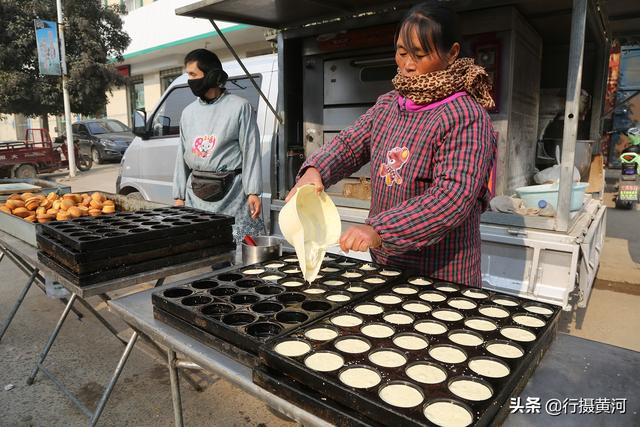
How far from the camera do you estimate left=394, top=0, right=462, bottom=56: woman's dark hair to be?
1483mm

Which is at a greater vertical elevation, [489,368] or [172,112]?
[172,112]

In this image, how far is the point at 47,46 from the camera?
12.3m

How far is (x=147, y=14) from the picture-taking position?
17734 millimetres

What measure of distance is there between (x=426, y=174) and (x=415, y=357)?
0.71 metres

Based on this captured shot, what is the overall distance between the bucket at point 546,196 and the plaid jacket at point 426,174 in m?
1.54

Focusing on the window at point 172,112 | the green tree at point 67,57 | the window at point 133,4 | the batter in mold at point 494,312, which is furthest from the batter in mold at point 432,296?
the window at point 133,4

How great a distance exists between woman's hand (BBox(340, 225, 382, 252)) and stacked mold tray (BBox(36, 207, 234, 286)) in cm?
104

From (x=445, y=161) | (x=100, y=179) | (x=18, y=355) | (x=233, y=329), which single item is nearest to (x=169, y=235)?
(x=233, y=329)

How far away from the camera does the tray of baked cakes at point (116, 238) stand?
6.17 ft

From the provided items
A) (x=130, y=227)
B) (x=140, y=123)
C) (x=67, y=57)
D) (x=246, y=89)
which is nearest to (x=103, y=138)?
(x=67, y=57)

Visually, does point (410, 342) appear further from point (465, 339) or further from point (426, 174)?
point (426, 174)

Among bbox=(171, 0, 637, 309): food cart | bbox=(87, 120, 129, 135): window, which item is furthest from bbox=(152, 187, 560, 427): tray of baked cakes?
bbox=(87, 120, 129, 135): window

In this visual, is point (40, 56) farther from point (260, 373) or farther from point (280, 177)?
point (260, 373)

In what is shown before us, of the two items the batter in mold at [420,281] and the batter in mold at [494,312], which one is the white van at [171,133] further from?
the batter in mold at [494,312]
